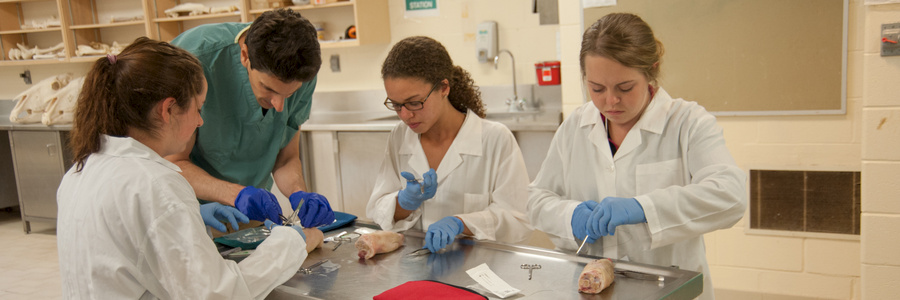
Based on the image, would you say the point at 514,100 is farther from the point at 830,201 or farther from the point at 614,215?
Answer: the point at 614,215

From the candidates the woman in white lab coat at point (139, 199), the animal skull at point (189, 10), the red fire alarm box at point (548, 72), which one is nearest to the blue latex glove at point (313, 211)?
the woman in white lab coat at point (139, 199)

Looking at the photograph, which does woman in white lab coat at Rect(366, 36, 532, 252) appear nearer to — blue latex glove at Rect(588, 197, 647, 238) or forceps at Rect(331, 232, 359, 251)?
forceps at Rect(331, 232, 359, 251)

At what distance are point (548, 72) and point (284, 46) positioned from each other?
217 centimetres

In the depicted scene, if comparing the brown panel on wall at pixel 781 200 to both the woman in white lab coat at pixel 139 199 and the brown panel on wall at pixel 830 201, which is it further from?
the woman in white lab coat at pixel 139 199

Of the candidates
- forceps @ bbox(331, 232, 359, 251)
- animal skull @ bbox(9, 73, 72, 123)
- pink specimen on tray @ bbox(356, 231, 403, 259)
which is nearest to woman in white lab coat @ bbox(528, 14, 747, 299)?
pink specimen on tray @ bbox(356, 231, 403, 259)

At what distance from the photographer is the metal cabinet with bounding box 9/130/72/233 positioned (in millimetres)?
4332

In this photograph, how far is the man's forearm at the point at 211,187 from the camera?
1.76m

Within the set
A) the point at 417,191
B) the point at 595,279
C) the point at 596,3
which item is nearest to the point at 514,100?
the point at 596,3

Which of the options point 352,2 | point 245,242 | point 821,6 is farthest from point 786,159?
point 352,2

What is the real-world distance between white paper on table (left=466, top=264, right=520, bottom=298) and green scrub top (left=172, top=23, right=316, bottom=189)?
0.96 metres

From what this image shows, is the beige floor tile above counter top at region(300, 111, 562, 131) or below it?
below

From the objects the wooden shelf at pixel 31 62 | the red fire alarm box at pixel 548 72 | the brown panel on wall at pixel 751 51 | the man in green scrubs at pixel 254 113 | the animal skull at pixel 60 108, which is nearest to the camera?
the man in green scrubs at pixel 254 113

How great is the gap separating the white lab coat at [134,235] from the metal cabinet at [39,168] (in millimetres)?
3689

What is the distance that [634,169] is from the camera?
1.53m
